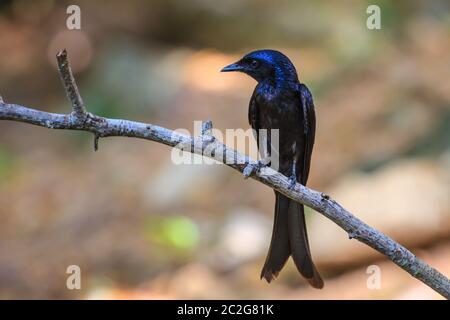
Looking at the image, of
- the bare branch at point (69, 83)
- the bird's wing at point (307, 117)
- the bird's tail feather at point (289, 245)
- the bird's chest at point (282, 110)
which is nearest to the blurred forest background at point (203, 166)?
the bird's tail feather at point (289, 245)

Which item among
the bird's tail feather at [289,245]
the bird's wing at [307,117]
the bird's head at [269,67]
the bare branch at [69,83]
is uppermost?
the bird's head at [269,67]

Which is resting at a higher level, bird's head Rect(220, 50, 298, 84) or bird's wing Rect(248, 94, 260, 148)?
bird's head Rect(220, 50, 298, 84)

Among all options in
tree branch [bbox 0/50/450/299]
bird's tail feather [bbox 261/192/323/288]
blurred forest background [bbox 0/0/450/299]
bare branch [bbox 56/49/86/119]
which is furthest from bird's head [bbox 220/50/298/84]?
blurred forest background [bbox 0/0/450/299]

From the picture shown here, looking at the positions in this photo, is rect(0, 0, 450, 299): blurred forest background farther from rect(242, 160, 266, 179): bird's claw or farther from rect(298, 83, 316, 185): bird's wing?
rect(242, 160, 266, 179): bird's claw

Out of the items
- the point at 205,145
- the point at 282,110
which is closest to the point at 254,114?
the point at 282,110

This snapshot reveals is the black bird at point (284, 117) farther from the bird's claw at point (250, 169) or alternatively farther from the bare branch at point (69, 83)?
the bare branch at point (69, 83)

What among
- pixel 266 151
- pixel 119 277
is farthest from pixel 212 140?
pixel 119 277

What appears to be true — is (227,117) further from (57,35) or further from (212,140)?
(212,140)
